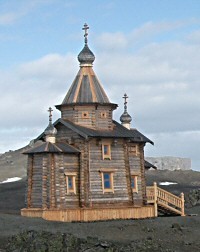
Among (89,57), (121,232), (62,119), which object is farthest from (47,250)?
(89,57)

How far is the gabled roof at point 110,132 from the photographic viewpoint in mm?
49156

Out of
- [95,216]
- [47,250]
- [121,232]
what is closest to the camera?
[47,250]

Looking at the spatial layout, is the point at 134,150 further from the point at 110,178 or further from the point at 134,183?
the point at 110,178

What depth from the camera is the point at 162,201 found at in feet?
177

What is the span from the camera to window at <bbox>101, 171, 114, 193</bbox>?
1955 inches

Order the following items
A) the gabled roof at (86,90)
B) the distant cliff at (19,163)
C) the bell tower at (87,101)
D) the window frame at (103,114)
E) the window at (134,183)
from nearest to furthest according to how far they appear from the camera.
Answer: the bell tower at (87,101), the gabled roof at (86,90), the window frame at (103,114), the window at (134,183), the distant cliff at (19,163)

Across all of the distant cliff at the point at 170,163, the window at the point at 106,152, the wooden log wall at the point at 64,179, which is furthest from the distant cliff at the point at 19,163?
the wooden log wall at the point at 64,179

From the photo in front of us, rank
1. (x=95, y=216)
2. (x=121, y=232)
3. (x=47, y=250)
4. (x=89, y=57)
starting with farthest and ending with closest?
(x=89, y=57) < (x=95, y=216) < (x=121, y=232) < (x=47, y=250)

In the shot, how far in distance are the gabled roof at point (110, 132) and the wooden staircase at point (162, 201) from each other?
3.58 meters

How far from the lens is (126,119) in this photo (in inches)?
2165

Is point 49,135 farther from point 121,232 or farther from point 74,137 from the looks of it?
point 121,232

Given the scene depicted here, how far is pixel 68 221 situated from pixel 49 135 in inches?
232

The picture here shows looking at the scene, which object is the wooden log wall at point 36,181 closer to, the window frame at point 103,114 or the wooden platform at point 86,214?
the wooden platform at point 86,214

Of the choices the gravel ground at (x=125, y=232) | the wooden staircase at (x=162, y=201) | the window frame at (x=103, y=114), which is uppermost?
the window frame at (x=103, y=114)
